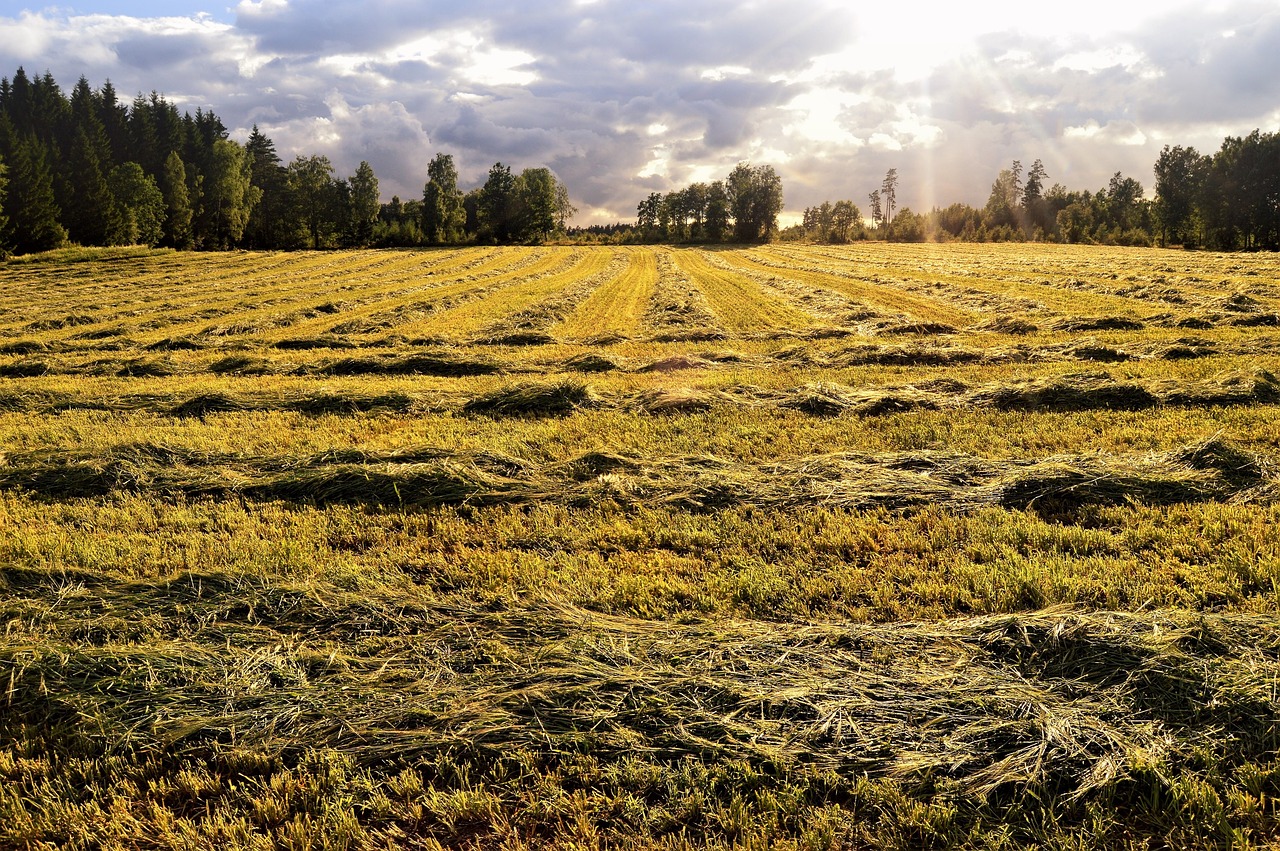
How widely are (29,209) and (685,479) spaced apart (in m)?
71.7

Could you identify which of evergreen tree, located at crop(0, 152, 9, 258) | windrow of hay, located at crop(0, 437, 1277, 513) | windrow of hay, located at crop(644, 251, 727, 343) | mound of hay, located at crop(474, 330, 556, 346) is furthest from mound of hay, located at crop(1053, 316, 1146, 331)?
evergreen tree, located at crop(0, 152, 9, 258)

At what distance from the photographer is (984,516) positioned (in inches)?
242

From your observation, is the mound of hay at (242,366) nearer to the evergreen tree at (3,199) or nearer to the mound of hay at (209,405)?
the mound of hay at (209,405)

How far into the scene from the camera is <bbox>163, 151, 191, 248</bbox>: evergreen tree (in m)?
68.2

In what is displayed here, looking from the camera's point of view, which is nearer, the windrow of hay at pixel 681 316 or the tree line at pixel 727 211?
the windrow of hay at pixel 681 316

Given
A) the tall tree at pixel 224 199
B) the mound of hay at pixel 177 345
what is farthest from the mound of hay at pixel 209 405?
the tall tree at pixel 224 199

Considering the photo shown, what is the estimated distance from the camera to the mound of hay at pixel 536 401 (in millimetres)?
10562

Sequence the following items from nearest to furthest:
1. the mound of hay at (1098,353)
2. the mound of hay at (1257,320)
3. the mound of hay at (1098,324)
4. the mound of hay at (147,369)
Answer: the mound of hay at (1098,353), the mound of hay at (147,369), the mound of hay at (1257,320), the mound of hay at (1098,324)

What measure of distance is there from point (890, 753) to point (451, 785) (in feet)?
7.57

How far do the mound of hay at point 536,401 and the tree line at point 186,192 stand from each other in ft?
204

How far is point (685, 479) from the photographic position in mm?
7191

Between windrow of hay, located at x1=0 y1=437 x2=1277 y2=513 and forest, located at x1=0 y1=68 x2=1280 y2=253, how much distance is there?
63.9 m

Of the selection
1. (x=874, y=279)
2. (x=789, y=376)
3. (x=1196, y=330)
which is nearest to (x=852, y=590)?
(x=789, y=376)

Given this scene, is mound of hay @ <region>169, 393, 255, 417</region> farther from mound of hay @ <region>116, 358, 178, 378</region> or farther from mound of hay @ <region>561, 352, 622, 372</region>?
mound of hay @ <region>561, 352, 622, 372</region>
